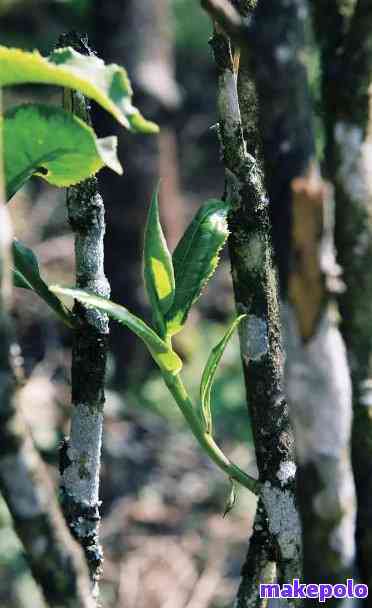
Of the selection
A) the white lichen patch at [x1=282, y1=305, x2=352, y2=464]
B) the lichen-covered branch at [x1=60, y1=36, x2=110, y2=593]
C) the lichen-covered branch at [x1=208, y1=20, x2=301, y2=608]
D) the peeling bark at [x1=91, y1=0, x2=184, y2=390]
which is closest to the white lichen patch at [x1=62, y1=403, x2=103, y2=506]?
the lichen-covered branch at [x1=60, y1=36, x2=110, y2=593]

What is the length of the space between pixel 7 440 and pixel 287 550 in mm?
238

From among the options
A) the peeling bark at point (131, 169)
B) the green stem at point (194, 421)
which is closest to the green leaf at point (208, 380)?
the green stem at point (194, 421)

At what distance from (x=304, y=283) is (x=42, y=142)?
0.17 metres

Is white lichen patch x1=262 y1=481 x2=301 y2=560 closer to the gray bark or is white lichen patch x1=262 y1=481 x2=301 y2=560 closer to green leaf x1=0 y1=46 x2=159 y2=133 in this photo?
the gray bark

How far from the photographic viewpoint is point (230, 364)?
116 inches

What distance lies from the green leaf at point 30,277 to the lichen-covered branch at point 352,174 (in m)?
0.21

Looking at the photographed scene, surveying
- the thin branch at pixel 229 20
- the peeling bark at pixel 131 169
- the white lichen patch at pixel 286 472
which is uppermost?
the peeling bark at pixel 131 169

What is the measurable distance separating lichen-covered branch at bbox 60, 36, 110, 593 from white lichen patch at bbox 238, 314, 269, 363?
97 millimetres

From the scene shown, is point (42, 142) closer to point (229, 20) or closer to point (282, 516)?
point (229, 20)

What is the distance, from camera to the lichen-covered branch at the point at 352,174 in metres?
0.44

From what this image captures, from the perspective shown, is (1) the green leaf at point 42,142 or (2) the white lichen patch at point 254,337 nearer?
(1) the green leaf at point 42,142

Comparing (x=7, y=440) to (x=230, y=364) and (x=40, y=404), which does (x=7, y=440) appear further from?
(x=230, y=364)

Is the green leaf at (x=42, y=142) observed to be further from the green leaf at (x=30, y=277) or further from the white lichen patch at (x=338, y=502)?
the white lichen patch at (x=338, y=502)

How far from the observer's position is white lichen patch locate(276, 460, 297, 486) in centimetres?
58
